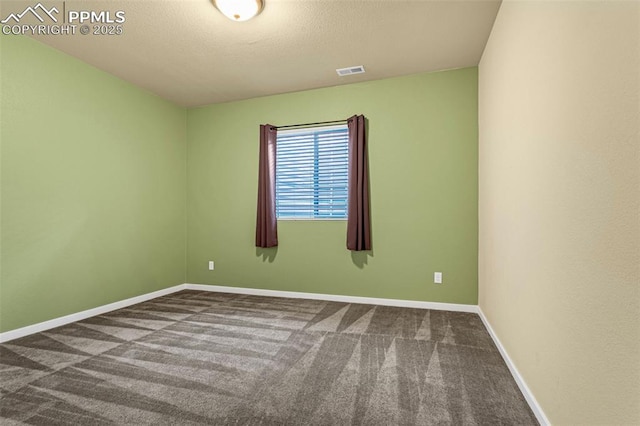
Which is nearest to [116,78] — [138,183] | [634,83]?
[138,183]

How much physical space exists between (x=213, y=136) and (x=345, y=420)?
404 cm

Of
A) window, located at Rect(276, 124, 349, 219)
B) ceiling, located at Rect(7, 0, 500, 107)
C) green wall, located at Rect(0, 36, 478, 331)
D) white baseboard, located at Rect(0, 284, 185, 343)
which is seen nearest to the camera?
ceiling, located at Rect(7, 0, 500, 107)

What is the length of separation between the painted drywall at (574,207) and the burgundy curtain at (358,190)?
65.1 inches

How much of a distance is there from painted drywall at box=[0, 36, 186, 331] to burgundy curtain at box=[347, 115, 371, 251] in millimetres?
2622

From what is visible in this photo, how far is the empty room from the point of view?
123 centimetres

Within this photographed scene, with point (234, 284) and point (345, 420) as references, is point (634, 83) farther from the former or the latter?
point (234, 284)

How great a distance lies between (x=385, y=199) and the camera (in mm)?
3678

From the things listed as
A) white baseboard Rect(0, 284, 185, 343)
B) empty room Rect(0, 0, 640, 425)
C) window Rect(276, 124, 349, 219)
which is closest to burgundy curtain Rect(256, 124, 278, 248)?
empty room Rect(0, 0, 640, 425)

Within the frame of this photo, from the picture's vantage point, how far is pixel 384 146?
12.1 ft

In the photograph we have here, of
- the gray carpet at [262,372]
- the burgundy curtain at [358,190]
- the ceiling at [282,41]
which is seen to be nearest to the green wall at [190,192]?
the burgundy curtain at [358,190]

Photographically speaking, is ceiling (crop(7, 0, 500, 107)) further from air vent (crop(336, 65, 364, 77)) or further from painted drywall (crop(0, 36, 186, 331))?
painted drywall (crop(0, 36, 186, 331))

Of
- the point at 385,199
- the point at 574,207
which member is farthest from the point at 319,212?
the point at 574,207

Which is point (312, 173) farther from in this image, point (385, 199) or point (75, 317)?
point (75, 317)

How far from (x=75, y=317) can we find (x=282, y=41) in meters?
3.44
